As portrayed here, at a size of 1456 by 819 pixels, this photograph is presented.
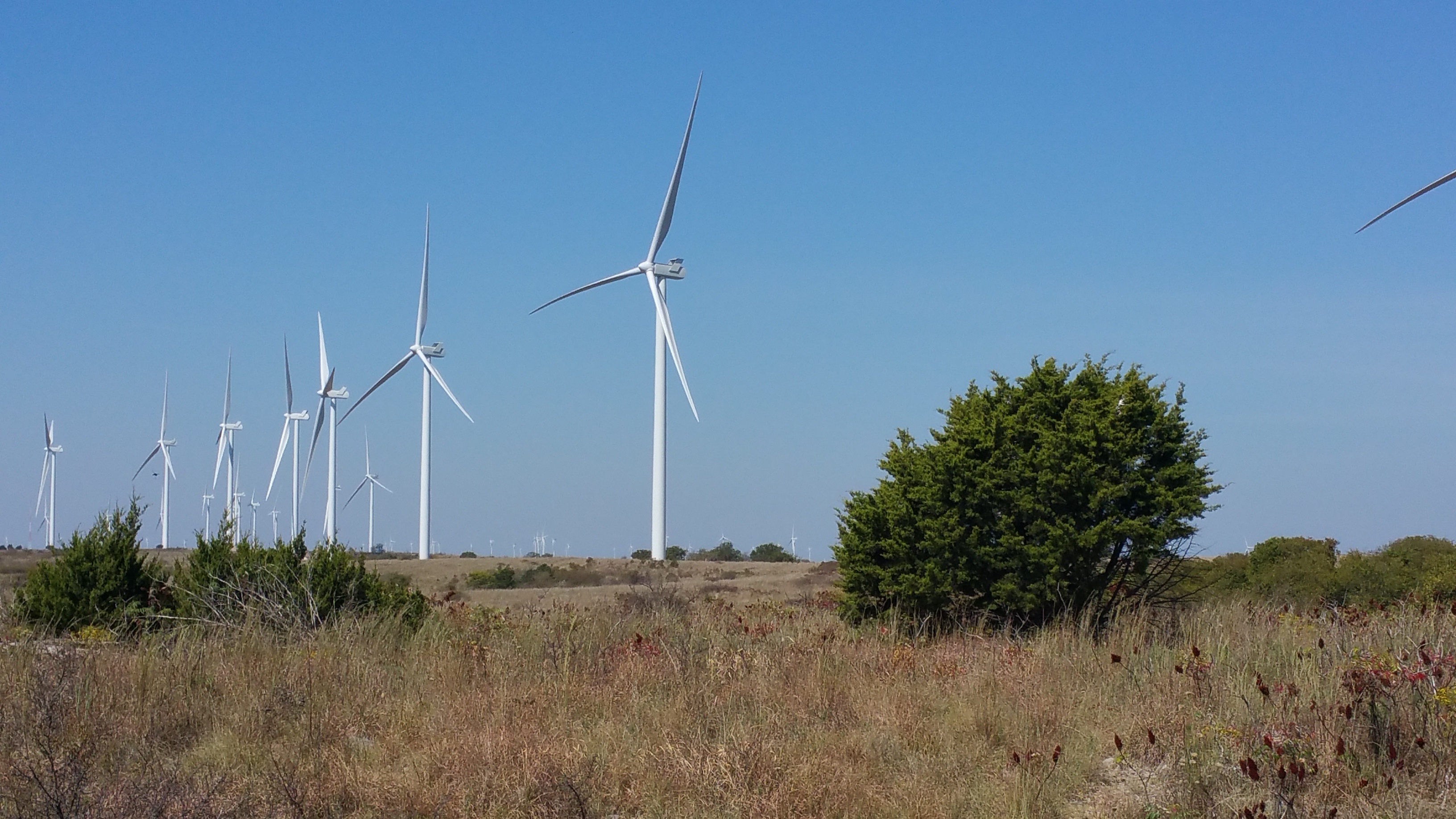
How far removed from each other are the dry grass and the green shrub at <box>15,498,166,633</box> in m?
3.39

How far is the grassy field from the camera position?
22.6 ft

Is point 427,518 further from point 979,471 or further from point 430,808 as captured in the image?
point 430,808

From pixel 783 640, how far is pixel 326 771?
5.40m

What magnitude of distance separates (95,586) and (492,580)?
33.2 metres

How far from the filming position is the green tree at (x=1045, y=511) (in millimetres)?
14797

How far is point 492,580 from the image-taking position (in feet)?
157

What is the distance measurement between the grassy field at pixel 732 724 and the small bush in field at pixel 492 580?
115 feet

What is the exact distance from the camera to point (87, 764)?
293 inches

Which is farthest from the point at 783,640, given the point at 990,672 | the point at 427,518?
the point at 427,518

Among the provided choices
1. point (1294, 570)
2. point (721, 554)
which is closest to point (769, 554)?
point (721, 554)

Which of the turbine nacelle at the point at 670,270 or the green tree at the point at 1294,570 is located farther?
the turbine nacelle at the point at 670,270

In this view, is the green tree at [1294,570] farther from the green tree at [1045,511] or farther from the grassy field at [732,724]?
the grassy field at [732,724]

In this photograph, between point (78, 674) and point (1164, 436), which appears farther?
point (1164, 436)

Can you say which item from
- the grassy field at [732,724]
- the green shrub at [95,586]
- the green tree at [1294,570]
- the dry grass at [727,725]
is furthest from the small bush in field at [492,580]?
the dry grass at [727,725]
